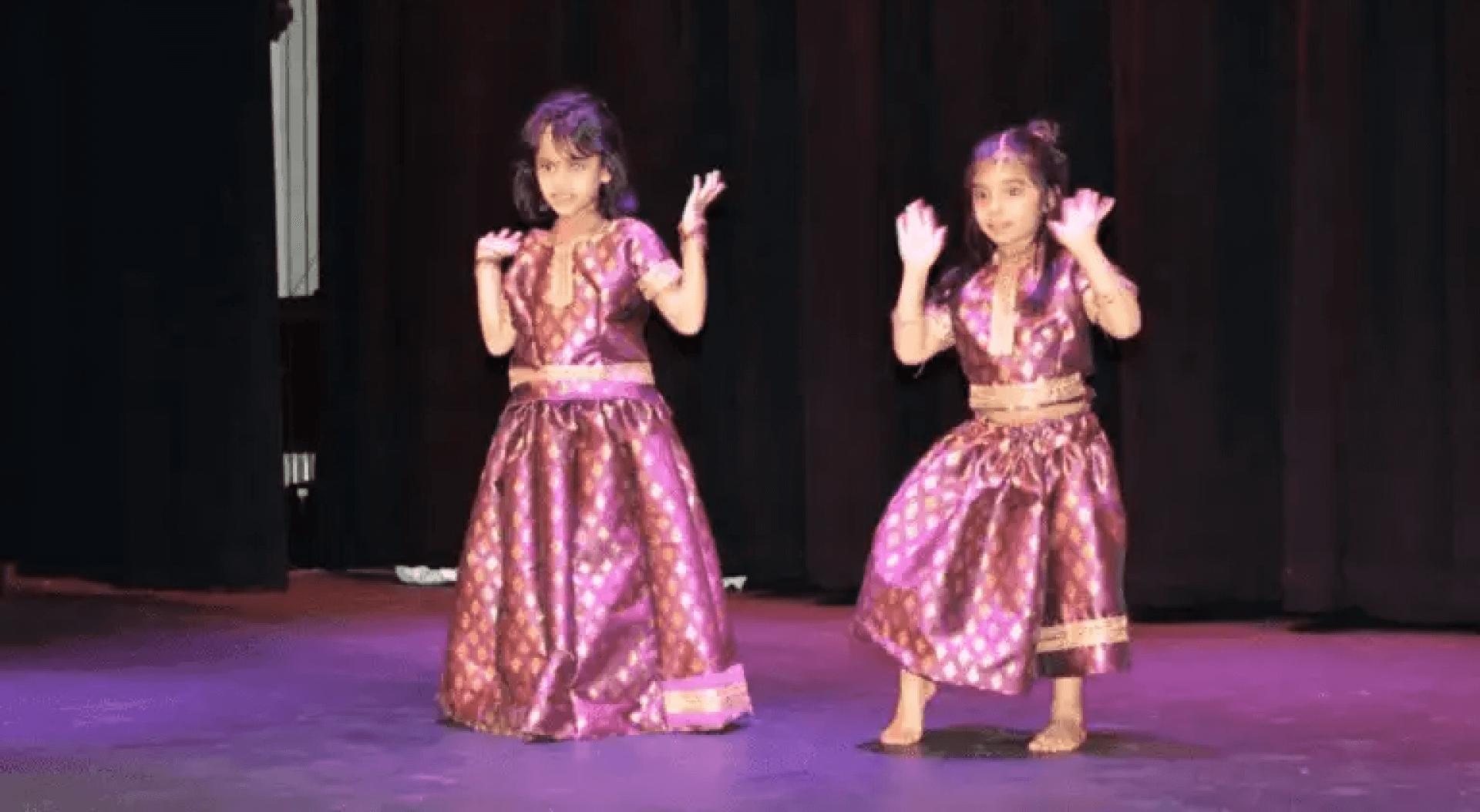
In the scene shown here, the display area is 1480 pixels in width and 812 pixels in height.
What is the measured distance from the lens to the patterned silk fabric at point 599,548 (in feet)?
12.2

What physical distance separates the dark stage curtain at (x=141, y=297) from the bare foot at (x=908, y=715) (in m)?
3.56

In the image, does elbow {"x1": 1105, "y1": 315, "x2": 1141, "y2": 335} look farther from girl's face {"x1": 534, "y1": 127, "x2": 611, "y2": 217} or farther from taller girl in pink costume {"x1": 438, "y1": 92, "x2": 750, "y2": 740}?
girl's face {"x1": 534, "y1": 127, "x2": 611, "y2": 217}

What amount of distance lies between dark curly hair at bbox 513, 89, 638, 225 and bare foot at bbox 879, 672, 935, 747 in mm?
945

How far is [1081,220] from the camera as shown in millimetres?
3352

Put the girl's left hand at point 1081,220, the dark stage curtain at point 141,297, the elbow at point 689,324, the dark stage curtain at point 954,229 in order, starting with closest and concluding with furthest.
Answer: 1. the girl's left hand at point 1081,220
2. the elbow at point 689,324
3. the dark stage curtain at point 954,229
4. the dark stage curtain at point 141,297

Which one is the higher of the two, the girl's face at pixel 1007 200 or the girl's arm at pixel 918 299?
the girl's face at pixel 1007 200

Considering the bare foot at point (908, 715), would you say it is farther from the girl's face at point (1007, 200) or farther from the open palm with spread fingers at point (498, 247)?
the open palm with spread fingers at point (498, 247)

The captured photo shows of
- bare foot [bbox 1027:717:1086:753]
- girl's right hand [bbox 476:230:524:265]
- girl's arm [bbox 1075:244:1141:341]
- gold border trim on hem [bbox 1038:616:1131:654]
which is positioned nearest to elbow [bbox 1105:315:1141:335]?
girl's arm [bbox 1075:244:1141:341]

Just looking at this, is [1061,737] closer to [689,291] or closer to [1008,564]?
[1008,564]

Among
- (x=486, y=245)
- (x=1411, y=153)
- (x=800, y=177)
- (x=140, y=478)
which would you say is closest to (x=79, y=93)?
(x=140, y=478)

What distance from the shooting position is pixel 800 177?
6.11 metres

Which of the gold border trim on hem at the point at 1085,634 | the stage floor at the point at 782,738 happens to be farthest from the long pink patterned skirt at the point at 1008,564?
the stage floor at the point at 782,738

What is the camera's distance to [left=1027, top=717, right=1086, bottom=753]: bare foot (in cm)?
340

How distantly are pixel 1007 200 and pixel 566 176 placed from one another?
0.76 meters
